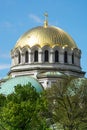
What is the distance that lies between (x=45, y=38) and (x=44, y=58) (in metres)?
3.21

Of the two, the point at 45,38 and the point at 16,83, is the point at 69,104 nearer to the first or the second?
the point at 16,83

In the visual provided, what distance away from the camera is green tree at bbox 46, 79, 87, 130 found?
131 ft

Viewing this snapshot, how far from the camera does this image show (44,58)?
6512 cm

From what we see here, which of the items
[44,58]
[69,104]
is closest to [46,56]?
Result: [44,58]

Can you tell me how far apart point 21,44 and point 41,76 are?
6.53 m

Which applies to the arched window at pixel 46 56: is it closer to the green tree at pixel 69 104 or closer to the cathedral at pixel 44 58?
the cathedral at pixel 44 58

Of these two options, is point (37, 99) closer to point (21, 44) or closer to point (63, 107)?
point (63, 107)

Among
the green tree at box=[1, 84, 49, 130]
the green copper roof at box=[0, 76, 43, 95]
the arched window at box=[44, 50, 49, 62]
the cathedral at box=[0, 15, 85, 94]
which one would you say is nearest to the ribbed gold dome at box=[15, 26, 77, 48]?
the cathedral at box=[0, 15, 85, 94]

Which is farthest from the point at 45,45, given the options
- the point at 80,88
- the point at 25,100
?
the point at 25,100

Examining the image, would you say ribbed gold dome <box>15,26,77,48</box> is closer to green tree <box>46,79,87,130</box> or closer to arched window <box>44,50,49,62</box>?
arched window <box>44,50,49,62</box>

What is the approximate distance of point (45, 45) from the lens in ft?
214

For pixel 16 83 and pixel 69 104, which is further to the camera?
pixel 16 83

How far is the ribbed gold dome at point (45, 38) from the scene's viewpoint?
65938 mm

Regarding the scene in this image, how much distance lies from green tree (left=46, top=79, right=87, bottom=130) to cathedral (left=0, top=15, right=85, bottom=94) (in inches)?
820
